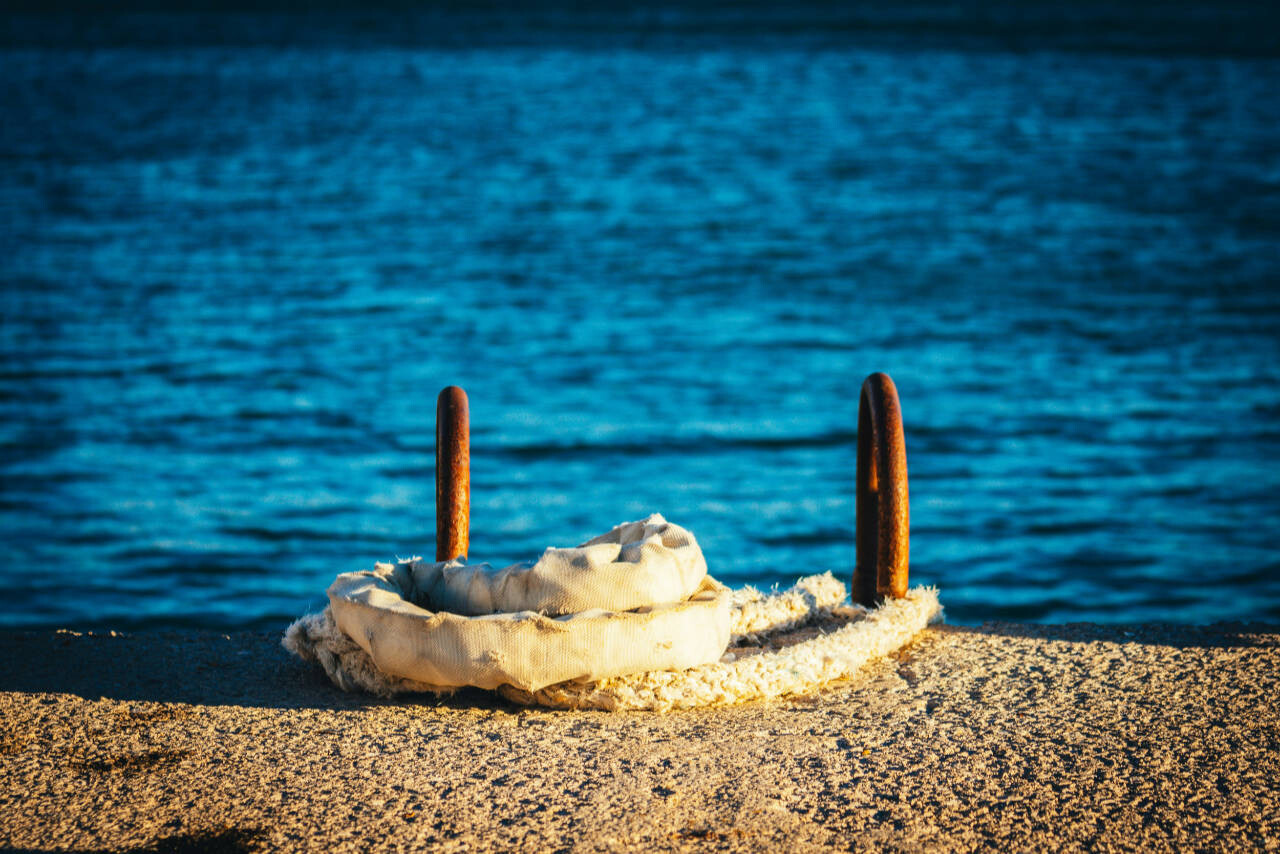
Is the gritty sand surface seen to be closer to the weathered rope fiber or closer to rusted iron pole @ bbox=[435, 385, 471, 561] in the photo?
the weathered rope fiber

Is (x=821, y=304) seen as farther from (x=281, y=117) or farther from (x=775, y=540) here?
(x=281, y=117)

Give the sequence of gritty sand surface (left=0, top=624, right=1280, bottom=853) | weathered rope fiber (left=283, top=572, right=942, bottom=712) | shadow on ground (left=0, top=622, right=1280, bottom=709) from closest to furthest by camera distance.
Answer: gritty sand surface (left=0, top=624, right=1280, bottom=853), weathered rope fiber (left=283, top=572, right=942, bottom=712), shadow on ground (left=0, top=622, right=1280, bottom=709)

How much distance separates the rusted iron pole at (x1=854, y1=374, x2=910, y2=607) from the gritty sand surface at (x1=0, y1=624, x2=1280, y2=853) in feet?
1.11

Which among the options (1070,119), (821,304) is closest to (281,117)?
(1070,119)

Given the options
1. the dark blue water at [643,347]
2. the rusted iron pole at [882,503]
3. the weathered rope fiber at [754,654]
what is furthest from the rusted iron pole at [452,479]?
the dark blue water at [643,347]

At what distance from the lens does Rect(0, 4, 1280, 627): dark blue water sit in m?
9.16

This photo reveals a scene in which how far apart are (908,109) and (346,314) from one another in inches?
968

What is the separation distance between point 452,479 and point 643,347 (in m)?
9.80

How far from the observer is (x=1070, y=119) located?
33375 mm

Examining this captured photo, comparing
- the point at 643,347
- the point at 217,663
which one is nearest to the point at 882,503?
the point at 217,663

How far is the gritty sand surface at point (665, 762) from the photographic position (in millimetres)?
3137

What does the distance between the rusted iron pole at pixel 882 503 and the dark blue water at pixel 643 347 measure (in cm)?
337

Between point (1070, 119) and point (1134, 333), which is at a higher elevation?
point (1070, 119)

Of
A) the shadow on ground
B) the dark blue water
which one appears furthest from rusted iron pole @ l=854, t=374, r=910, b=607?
the dark blue water
